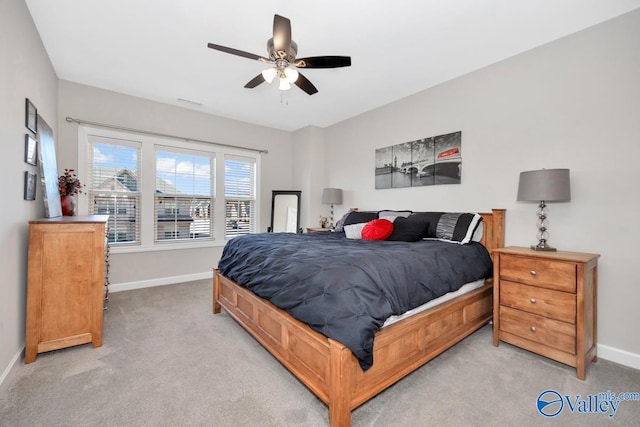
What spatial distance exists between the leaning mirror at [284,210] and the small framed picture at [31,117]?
3.27 metres

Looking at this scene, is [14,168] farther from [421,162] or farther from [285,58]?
[421,162]

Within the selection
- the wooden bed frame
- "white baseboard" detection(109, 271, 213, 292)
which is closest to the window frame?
"white baseboard" detection(109, 271, 213, 292)

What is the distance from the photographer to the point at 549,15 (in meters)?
2.21

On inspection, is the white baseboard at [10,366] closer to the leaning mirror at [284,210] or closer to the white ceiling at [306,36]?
the white ceiling at [306,36]

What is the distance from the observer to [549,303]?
210 cm

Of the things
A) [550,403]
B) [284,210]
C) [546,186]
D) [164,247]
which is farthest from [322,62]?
[164,247]

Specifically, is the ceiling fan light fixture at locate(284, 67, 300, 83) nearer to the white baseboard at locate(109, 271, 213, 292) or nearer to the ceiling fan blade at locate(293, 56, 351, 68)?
the ceiling fan blade at locate(293, 56, 351, 68)

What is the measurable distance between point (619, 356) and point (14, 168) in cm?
467

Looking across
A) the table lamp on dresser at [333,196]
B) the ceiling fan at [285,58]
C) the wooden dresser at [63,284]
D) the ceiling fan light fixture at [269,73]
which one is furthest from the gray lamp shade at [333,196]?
the wooden dresser at [63,284]

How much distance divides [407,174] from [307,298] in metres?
2.62

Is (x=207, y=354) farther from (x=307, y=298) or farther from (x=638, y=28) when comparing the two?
(x=638, y=28)

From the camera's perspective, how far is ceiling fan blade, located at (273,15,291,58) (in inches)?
75.6

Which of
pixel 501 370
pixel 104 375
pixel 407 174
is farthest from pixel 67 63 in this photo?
pixel 501 370

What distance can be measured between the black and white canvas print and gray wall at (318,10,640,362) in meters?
0.10
